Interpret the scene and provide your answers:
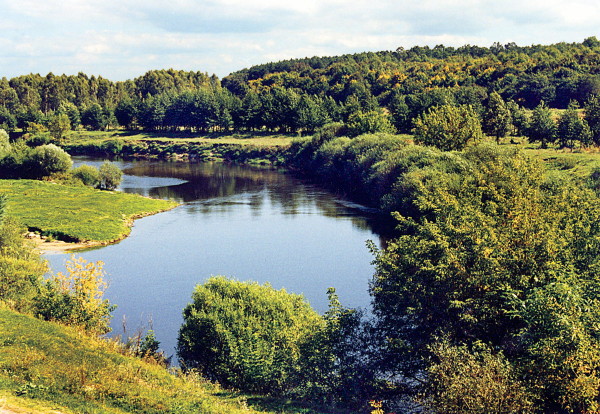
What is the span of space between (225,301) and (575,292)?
715 inches

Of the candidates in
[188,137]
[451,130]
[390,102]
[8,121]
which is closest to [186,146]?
[188,137]

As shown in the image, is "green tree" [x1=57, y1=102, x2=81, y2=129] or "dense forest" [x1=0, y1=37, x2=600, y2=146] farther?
"green tree" [x1=57, y1=102, x2=81, y2=129]

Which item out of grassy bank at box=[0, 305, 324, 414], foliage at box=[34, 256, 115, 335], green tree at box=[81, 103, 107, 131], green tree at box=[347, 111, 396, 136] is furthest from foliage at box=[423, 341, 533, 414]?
green tree at box=[81, 103, 107, 131]

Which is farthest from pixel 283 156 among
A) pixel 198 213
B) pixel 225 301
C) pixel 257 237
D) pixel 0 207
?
pixel 225 301

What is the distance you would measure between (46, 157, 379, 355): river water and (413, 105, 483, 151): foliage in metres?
20.2

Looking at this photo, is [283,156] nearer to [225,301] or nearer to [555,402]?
[225,301]

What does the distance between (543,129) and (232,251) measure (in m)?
66.2

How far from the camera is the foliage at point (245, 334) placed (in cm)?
2652

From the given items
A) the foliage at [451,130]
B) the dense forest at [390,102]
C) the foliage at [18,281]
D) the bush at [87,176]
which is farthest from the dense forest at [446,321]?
the dense forest at [390,102]

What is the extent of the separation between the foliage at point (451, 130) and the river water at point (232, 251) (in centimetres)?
2025

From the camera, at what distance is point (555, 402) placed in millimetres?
20500

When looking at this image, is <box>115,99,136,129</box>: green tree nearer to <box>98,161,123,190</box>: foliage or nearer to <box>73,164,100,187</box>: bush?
<box>73,164,100,187</box>: bush

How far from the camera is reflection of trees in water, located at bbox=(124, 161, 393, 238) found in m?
79.9

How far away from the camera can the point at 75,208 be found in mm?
74562
